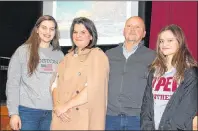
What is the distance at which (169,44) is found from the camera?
2059mm

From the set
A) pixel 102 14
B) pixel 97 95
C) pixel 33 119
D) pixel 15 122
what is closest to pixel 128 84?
pixel 97 95

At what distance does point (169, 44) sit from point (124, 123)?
0.64 metres

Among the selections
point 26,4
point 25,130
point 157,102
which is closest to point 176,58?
point 157,102

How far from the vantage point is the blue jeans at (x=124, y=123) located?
2.26 meters

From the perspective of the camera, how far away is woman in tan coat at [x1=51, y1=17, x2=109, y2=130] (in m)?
1.96

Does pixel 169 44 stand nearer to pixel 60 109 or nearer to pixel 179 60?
pixel 179 60

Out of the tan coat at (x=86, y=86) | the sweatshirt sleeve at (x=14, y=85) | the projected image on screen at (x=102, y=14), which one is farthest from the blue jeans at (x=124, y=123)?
the projected image on screen at (x=102, y=14)

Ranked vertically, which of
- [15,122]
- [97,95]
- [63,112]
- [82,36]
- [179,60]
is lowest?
[15,122]

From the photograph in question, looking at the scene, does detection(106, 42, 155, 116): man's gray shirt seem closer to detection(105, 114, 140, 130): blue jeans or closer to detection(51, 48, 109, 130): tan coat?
detection(105, 114, 140, 130): blue jeans

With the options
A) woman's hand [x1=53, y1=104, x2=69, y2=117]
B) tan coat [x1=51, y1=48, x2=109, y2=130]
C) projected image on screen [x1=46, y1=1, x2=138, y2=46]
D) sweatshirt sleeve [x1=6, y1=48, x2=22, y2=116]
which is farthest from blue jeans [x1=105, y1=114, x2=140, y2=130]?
projected image on screen [x1=46, y1=1, x2=138, y2=46]

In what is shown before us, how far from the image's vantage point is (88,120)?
1.97 m

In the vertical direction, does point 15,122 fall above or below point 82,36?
below

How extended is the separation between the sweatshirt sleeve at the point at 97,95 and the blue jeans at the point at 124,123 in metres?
0.32

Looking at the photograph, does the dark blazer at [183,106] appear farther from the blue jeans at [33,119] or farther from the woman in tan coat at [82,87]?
the blue jeans at [33,119]
